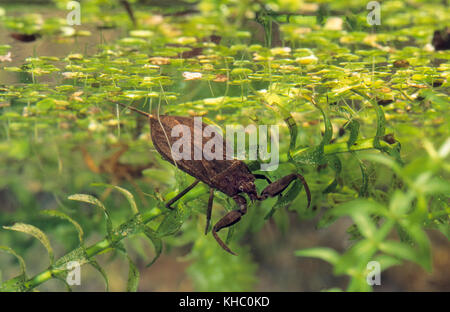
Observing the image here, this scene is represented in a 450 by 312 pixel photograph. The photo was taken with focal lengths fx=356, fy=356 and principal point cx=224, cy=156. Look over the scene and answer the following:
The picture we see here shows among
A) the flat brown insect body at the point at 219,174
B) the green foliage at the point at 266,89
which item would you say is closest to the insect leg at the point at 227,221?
the flat brown insect body at the point at 219,174

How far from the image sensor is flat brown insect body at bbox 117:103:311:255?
4.78ft

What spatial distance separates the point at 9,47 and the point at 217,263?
2.81 meters

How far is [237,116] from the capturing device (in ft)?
8.75

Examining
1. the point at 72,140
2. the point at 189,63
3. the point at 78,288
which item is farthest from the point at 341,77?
the point at 78,288

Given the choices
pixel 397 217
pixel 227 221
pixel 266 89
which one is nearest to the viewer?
pixel 397 217

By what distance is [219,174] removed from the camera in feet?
4.86

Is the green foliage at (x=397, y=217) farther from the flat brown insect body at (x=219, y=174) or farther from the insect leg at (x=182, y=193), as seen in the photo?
the insect leg at (x=182, y=193)

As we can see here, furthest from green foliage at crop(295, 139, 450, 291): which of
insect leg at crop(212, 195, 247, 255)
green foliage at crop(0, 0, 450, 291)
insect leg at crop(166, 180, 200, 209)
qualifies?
insect leg at crop(166, 180, 200, 209)

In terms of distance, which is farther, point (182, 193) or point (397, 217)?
point (182, 193)

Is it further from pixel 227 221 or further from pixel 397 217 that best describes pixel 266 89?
pixel 397 217

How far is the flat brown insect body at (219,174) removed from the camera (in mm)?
1458

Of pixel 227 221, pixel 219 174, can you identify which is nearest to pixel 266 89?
pixel 219 174

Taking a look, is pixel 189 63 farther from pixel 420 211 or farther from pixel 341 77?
pixel 420 211

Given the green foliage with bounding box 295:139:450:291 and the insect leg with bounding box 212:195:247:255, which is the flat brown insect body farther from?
the green foliage with bounding box 295:139:450:291
